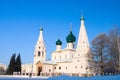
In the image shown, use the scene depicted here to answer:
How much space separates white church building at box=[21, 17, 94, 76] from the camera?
49.0m

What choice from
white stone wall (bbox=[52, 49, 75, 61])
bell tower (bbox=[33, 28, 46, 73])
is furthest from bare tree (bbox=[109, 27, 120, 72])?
bell tower (bbox=[33, 28, 46, 73])

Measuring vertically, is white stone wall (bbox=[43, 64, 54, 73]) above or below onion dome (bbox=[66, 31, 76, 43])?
below

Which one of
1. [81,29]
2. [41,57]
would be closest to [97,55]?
[81,29]

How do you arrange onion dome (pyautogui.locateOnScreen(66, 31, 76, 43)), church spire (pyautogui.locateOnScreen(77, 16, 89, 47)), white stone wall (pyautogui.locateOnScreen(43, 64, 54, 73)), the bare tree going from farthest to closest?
onion dome (pyautogui.locateOnScreen(66, 31, 76, 43)) < white stone wall (pyautogui.locateOnScreen(43, 64, 54, 73)) < church spire (pyautogui.locateOnScreen(77, 16, 89, 47)) < the bare tree

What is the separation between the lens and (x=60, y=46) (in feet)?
215

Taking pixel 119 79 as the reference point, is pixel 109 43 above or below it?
above

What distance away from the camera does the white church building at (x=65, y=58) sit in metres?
49.0

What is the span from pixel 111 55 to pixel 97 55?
258 centimetres

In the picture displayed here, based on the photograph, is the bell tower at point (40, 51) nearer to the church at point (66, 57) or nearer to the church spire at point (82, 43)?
the church at point (66, 57)

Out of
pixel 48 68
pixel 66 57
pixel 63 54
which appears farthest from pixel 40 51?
pixel 66 57

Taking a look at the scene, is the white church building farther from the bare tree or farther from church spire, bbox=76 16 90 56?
the bare tree

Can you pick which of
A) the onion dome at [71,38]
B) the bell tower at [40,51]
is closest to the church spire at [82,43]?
the onion dome at [71,38]

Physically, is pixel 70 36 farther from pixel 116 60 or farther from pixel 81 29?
pixel 116 60

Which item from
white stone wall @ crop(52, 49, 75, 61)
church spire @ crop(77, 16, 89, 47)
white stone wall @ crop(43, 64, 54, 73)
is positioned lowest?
white stone wall @ crop(43, 64, 54, 73)
